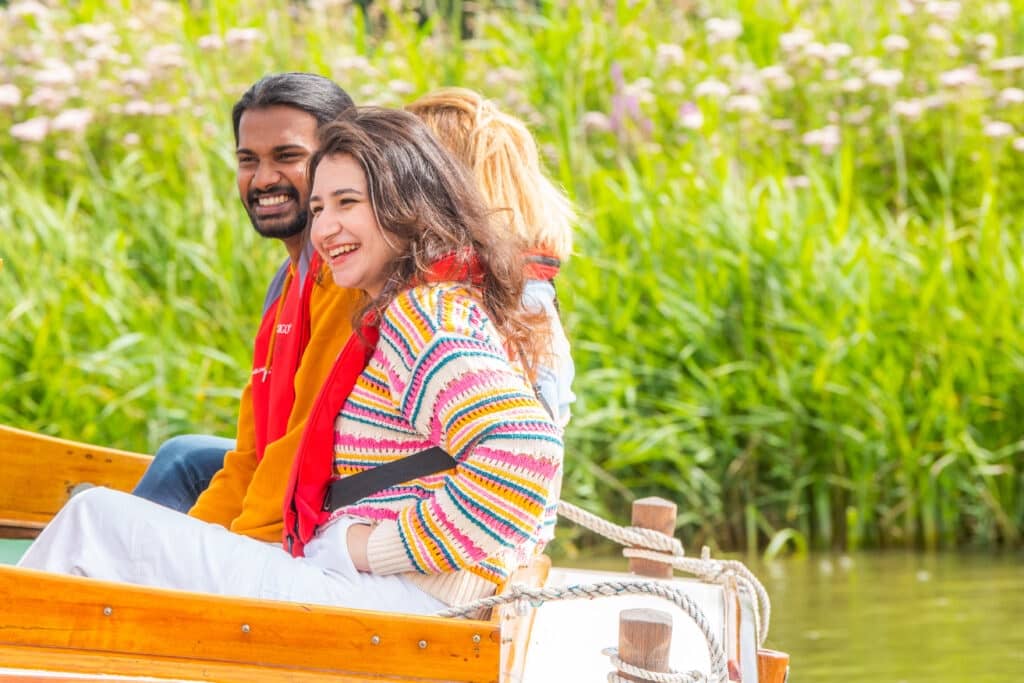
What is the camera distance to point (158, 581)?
8.14 feet

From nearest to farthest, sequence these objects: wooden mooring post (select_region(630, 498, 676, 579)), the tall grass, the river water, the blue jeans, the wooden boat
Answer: the wooden boat → the blue jeans → wooden mooring post (select_region(630, 498, 676, 579)) → the river water → the tall grass

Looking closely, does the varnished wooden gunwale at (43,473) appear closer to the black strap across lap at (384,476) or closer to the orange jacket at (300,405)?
the orange jacket at (300,405)

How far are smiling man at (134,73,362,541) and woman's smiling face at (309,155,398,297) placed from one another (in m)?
0.16

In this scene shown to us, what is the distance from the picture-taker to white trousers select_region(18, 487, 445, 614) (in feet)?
8.04

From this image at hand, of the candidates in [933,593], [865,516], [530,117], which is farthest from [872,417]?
[530,117]

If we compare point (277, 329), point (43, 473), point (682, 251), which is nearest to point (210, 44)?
point (682, 251)

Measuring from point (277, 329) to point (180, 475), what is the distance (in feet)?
1.78

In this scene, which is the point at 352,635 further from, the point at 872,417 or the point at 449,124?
the point at 872,417

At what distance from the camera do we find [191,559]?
2.48 metres

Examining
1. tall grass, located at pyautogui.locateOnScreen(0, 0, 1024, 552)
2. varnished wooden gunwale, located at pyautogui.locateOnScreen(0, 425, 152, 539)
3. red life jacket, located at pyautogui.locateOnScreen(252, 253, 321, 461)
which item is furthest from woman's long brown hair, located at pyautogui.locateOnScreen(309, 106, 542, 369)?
tall grass, located at pyautogui.locateOnScreen(0, 0, 1024, 552)

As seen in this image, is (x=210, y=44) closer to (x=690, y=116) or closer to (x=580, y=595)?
(x=690, y=116)

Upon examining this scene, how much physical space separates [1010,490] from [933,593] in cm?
72

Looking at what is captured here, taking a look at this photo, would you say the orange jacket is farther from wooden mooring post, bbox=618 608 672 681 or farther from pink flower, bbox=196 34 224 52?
pink flower, bbox=196 34 224 52

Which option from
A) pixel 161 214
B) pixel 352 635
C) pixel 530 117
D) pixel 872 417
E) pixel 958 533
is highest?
pixel 530 117
